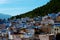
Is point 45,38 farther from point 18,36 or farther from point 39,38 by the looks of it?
point 18,36

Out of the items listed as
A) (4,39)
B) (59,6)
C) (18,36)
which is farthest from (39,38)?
(59,6)

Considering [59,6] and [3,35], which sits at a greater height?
[59,6]

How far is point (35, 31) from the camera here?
14.0 meters

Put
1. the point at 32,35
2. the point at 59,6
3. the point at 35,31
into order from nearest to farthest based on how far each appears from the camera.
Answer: the point at 32,35, the point at 35,31, the point at 59,6

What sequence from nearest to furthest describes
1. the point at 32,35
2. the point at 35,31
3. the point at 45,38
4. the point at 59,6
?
the point at 45,38 < the point at 32,35 < the point at 35,31 < the point at 59,6

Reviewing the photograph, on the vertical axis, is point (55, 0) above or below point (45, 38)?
above

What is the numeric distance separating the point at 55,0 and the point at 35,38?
1955 cm

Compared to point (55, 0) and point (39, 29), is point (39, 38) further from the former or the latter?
point (55, 0)

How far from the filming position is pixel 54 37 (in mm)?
11430

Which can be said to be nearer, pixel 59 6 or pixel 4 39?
pixel 4 39

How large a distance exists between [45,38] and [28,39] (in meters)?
1.54

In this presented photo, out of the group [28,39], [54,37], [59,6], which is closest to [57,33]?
[54,37]

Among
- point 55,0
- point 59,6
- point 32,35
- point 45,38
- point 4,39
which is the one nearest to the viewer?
point 45,38

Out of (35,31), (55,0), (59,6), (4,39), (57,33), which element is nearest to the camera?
(57,33)
